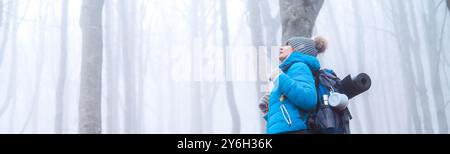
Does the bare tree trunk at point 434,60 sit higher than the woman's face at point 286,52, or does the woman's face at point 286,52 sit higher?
the bare tree trunk at point 434,60

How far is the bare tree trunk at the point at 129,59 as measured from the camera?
18203 mm

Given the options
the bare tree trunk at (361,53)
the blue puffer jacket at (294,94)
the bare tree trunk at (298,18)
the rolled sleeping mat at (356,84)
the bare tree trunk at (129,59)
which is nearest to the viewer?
the blue puffer jacket at (294,94)

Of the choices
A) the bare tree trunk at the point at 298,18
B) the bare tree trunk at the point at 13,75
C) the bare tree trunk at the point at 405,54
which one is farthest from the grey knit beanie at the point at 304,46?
the bare tree trunk at the point at 405,54

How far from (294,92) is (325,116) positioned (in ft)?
0.74

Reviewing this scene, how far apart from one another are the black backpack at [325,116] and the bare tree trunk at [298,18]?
5.06 ft

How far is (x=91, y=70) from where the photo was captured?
729 centimetres

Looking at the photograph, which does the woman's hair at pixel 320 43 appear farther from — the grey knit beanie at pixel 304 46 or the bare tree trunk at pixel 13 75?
the bare tree trunk at pixel 13 75

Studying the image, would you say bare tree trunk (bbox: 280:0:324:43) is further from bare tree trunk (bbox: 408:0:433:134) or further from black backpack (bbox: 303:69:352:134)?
bare tree trunk (bbox: 408:0:433:134)

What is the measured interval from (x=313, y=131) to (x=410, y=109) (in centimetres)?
1900

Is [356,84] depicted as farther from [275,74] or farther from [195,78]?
[195,78]

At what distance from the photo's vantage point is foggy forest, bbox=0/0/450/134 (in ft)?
56.2

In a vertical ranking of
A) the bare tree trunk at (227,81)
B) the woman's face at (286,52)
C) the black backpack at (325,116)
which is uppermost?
the bare tree trunk at (227,81)
